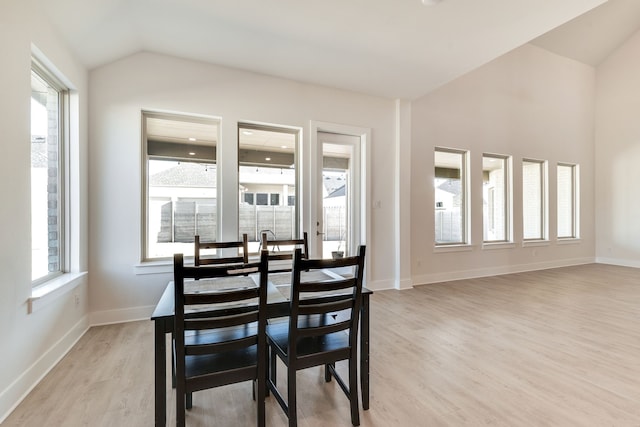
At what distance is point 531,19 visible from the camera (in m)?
2.69

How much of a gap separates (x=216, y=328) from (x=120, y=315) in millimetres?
2498

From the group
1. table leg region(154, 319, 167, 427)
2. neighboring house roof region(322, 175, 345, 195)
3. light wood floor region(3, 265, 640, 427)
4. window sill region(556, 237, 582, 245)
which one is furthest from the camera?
window sill region(556, 237, 582, 245)

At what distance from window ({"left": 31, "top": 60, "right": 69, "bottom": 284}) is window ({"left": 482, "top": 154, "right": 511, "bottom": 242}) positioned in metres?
6.48

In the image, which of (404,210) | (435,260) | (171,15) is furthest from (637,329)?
(171,15)

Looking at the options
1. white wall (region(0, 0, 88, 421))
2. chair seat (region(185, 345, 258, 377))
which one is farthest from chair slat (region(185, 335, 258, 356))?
white wall (region(0, 0, 88, 421))

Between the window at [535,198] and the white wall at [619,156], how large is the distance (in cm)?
178

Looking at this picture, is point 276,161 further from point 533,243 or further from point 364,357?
point 533,243

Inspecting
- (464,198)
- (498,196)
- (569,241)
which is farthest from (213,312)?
(569,241)

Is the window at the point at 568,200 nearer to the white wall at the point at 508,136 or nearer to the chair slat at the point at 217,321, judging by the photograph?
the white wall at the point at 508,136

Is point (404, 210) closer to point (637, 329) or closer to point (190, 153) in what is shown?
point (637, 329)

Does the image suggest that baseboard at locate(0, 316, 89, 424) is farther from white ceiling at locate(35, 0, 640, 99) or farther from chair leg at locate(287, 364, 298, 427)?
white ceiling at locate(35, 0, 640, 99)

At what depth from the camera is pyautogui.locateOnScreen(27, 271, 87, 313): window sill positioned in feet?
6.76

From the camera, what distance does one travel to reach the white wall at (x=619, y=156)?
20.9ft

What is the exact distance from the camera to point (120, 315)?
10.3 ft
